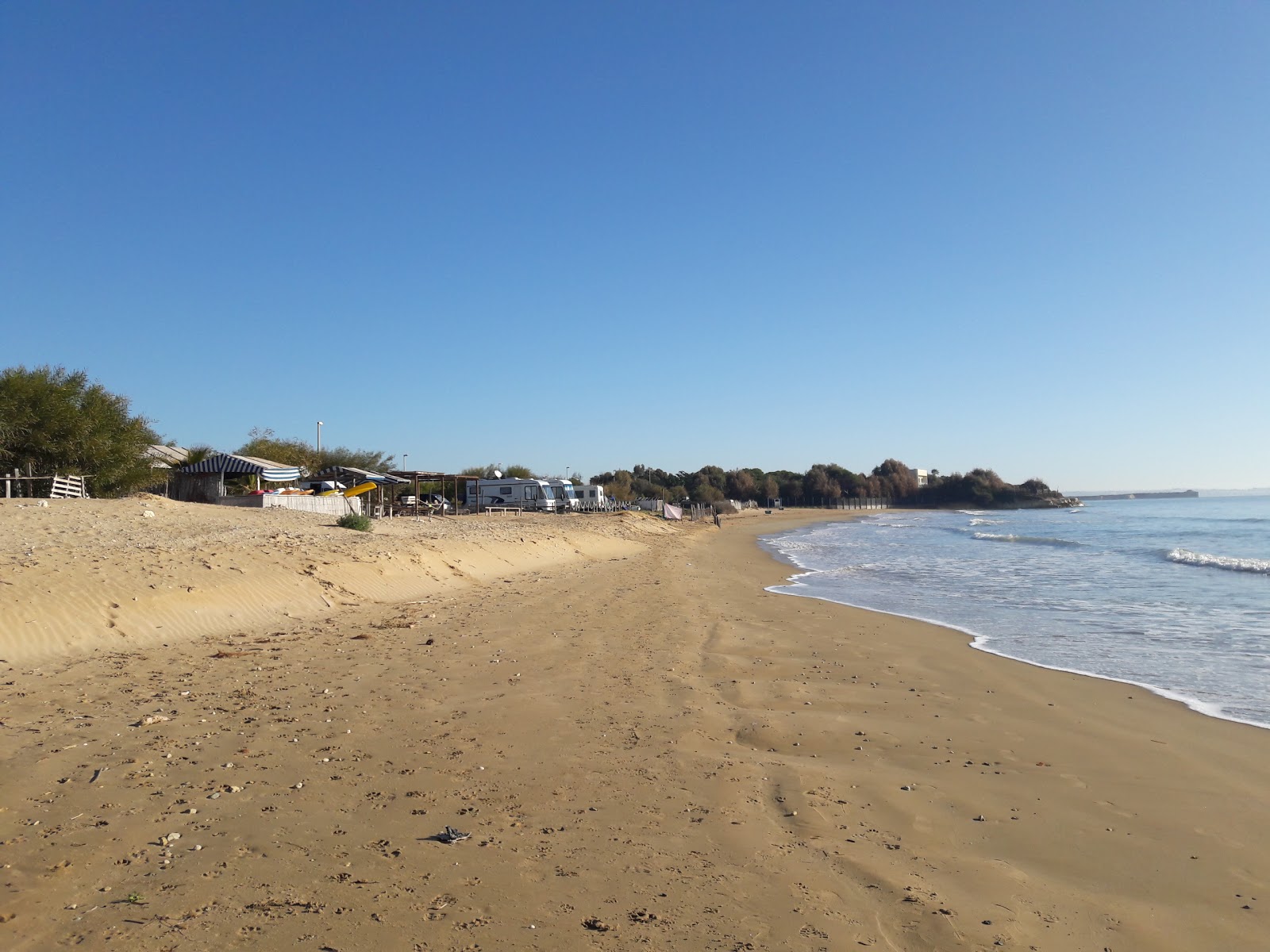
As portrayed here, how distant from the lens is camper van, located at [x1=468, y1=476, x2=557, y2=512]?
41.5 meters

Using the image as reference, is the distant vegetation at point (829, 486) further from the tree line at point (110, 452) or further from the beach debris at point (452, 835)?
the beach debris at point (452, 835)

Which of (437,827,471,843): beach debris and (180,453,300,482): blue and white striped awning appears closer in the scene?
(437,827,471,843): beach debris

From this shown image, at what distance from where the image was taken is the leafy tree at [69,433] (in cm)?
2225

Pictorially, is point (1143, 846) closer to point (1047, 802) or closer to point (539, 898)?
point (1047, 802)

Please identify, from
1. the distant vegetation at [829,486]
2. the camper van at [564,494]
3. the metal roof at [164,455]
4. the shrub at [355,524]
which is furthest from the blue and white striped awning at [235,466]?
the distant vegetation at [829,486]

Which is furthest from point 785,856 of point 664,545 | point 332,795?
point 664,545

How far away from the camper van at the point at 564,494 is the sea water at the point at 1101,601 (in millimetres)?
17110

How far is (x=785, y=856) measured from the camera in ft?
12.9

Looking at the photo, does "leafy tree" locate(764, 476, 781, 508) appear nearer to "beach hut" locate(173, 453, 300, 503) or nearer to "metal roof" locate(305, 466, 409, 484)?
"metal roof" locate(305, 466, 409, 484)

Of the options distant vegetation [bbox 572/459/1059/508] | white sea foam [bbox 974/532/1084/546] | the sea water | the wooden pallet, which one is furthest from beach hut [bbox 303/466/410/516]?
distant vegetation [bbox 572/459/1059/508]

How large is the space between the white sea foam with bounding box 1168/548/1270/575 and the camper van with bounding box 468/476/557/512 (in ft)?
91.0

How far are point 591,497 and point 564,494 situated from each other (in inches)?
243

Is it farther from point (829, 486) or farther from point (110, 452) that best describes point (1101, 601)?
point (829, 486)

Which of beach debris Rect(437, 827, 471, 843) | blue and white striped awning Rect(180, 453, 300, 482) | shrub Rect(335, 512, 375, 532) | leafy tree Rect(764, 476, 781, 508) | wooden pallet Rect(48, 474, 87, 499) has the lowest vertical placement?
beach debris Rect(437, 827, 471, 843)
